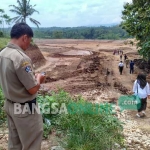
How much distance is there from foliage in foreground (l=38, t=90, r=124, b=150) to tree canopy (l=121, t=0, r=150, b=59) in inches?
297

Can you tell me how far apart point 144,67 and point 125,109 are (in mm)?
13465

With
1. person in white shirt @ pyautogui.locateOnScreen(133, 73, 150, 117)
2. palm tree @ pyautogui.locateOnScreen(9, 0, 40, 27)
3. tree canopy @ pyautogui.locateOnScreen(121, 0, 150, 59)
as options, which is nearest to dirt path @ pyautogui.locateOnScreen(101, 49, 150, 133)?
person in white shirt @ pyautogui.locateOnScreen(133, 73, 150, 117)

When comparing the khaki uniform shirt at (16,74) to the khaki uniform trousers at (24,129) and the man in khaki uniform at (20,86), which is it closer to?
the man in khaki uniform at (20,86)

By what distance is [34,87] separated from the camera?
8.07 feet

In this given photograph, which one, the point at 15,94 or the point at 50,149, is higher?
the point at 15,94

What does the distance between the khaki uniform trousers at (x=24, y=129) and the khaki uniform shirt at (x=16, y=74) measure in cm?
15

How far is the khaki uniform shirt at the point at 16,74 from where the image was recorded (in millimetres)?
2385

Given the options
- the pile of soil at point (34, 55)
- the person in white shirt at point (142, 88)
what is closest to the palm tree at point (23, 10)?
the pile of soil at point (34, 55)

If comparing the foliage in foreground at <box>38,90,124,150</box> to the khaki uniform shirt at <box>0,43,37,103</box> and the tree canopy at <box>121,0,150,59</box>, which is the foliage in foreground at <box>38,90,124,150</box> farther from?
the tree canopy at <box>121,0,150,59</box>

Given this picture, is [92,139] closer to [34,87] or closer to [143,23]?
[34,87]

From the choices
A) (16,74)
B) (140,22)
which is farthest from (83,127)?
(140,22)

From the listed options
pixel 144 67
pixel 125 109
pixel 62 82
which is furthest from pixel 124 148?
pixel 144 67

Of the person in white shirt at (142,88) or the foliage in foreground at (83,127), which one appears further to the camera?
the person in white shirt at (142,88)

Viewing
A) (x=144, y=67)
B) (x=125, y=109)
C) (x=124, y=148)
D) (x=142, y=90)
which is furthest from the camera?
(x=144, y=67)
